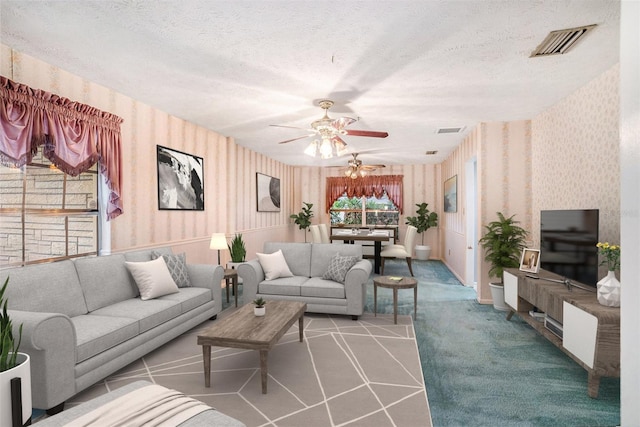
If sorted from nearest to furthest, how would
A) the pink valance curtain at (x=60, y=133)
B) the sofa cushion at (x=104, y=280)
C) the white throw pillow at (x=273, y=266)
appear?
the pink valance curtain at (x=60, y=133) < the sofa cushion at (x=104, y=280) < the white throw pillow at (x=273, y=266)

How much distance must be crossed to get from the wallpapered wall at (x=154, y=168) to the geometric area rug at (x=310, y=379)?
61.6 inches

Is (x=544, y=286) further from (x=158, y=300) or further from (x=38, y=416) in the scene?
(x=38, y=416)

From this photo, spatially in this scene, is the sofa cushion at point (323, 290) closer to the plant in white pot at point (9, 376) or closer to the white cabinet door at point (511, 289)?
the white cabinet door at point (511, 289)

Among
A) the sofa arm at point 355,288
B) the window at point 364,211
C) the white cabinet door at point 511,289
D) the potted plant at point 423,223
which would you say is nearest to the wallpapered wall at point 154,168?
the sofa arm at point 355,288

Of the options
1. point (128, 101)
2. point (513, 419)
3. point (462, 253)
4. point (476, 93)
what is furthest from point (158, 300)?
point (462, 253)

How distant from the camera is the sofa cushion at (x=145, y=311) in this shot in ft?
9.00

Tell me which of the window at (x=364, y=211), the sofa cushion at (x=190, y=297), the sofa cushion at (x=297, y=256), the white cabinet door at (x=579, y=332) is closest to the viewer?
the white cabinet door at (x=579, y=332)

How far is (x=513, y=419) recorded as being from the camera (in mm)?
2041

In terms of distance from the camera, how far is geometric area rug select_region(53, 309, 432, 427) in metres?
2.08

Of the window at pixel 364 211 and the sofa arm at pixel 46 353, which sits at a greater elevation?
the window at pixel 364 211

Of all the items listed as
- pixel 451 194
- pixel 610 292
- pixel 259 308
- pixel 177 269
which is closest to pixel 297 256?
pixel 177 269

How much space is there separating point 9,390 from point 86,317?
3.46 feet

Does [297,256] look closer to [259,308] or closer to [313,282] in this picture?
[313,282]

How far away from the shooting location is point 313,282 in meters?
4.05
